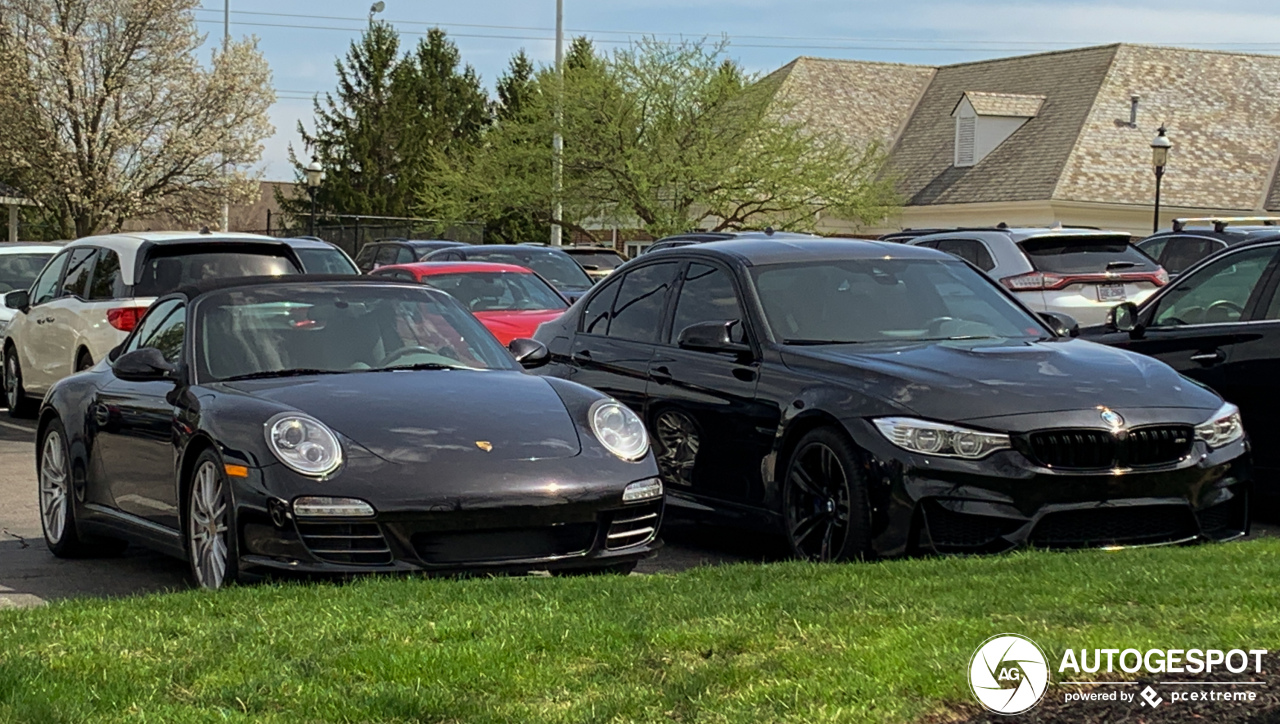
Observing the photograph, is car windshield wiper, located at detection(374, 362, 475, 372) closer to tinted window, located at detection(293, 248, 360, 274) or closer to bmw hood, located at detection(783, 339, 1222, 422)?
bmw hood, located at detection(783, 339, 1222, 422)

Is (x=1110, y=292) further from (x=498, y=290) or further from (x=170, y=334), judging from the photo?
(x=170, y=334)

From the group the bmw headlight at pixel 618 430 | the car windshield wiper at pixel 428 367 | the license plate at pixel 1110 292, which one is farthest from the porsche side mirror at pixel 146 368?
the license plate at pixel 1110 292

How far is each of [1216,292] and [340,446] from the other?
5.71 meters

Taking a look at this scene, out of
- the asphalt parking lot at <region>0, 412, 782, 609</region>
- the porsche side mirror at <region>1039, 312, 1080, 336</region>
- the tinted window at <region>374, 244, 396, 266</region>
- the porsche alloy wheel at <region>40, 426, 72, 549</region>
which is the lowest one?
the tinted window at <region>374, 244, 396, 266</region>

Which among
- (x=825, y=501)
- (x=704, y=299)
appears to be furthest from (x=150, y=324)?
(x=825, y=501)

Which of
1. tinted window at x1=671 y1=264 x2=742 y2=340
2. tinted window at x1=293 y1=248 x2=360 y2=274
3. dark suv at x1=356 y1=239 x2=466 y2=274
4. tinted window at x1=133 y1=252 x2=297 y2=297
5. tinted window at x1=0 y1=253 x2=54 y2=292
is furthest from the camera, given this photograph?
dark suv at x1=356 y1=239 x2=466 y2=274

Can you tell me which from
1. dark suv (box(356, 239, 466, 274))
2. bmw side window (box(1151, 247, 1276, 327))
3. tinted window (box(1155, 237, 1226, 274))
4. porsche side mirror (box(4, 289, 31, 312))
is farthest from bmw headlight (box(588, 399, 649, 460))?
dark suv (box(356, 239, 466, 274))

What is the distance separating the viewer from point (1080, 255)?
18.1 metres

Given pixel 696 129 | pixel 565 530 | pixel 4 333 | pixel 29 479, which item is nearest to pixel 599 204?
pixel 696 129

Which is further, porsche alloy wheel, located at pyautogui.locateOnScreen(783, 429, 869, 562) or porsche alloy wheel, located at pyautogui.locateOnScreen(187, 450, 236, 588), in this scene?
porsche alloy wheel, located at pyautogui.locateOnScreen(783, 429, 869, 562)

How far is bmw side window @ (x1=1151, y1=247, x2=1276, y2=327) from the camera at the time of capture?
10086mm

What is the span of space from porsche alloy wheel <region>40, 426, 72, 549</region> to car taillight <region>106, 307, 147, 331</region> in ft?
17.3

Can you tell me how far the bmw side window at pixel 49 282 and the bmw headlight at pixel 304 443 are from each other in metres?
9.79

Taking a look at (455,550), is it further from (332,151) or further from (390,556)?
(332,151)
